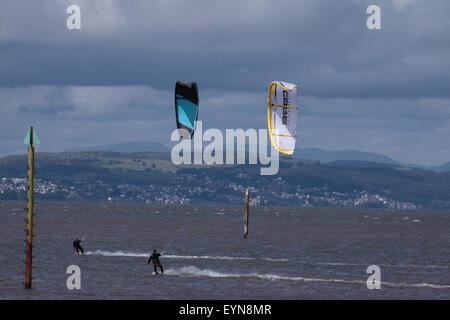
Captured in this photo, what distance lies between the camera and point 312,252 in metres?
86.8

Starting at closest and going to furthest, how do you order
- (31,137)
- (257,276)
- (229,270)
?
(31,137) → (257,276) → (229,270)

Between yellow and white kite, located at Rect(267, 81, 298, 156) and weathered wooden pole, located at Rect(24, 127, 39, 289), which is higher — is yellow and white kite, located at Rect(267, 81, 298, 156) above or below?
above

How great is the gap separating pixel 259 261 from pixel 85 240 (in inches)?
1423

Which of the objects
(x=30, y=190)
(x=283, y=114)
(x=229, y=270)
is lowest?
(x=229, y=270)

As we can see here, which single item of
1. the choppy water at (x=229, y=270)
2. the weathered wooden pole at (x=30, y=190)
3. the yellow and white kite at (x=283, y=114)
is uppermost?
the yellow and white kite at (x=283, y=114)

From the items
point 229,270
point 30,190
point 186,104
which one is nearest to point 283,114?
point 186,104

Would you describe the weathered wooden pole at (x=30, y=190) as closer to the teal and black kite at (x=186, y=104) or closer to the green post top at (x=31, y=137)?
the green post top at (x=31, y=137)

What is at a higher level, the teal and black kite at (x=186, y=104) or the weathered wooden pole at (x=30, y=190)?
the teal and black kite at (x=186, y=104)

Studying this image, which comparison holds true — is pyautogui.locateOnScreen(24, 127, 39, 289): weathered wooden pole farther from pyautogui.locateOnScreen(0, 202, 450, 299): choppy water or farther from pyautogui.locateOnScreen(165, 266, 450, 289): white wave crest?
pyautogui.locateOnScreen(165, 266, 450, 289): white wave crest

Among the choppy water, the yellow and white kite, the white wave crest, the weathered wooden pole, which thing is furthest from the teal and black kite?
the white wave crest

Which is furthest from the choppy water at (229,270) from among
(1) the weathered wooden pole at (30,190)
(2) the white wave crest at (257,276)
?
(1) the weathered wooden pole at (30,190)

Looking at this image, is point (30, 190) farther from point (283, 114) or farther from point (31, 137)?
point (283, 114)

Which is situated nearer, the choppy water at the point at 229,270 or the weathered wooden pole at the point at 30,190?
the weathered wooden pole at the point at 30,190

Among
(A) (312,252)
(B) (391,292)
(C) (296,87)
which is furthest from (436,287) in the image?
(A) (312,252)
